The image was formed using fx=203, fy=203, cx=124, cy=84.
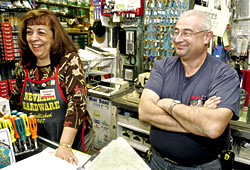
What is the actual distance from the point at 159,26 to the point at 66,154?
2.18 meters

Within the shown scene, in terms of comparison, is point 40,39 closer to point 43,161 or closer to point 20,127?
point 20,127

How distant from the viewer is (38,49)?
1479 millimetres

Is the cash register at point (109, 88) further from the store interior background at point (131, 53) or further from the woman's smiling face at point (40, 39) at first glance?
the woman's smiling face at point (40, 39)

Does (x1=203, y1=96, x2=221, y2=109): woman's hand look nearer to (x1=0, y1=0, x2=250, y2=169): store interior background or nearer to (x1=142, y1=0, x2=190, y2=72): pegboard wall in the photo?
(x1=0, y1=0, x2=250, y2=169): store interior background

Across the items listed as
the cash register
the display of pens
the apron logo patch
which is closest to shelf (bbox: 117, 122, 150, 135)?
the cash register

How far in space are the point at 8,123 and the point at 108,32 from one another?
99.6 inches

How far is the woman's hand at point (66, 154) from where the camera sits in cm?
109

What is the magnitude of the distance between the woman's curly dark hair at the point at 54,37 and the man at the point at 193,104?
2.47 feet

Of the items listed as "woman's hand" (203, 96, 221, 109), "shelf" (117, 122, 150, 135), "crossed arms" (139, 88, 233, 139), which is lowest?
"shelf" (117, 122, 150, 135)

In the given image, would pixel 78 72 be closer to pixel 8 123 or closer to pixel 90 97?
pixel 8 123

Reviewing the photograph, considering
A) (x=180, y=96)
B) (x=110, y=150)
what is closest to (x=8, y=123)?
(x=110, y=150)

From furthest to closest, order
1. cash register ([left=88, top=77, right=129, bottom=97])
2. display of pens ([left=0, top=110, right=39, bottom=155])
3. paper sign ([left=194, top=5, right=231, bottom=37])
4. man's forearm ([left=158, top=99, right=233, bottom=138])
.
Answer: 1. cash register ([left=88, top=77, right=129, bottom=97])
2. paper sign ([left=194, top=5, right=231, bottom=37])
3. man's forearm ([left=158, top=99, right=233, bottom=138])
4. display of pens ([left=0, top=110, right=39, bottom=155])

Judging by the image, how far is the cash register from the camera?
2.74 metres

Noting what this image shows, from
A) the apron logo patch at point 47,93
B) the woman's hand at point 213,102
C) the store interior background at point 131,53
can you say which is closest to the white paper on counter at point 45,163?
the apron logo patch at point 47,93
